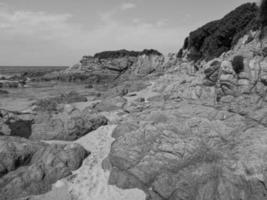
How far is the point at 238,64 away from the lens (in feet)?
45.2

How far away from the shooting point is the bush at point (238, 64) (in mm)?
13742

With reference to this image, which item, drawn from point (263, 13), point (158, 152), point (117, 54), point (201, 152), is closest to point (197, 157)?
point (201, 152)

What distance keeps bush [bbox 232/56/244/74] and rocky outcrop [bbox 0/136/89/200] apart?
36.9 ft

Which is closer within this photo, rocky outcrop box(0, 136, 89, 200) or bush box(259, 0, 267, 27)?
rocky outcrop box(0, 136, 89, 200)

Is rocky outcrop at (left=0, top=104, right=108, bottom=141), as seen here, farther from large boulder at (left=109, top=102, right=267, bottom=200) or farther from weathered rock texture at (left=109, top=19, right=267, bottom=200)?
large boulder at (left=109, top=102, right=267, bottom=200)

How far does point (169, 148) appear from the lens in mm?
8930

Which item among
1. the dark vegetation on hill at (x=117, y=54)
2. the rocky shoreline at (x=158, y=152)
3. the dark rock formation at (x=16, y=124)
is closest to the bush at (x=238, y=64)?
the rocky shoreline at (x=158, y=152)

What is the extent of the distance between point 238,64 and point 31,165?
543 inches

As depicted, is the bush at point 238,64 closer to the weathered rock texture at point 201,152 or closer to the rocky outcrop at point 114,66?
the weathered rock texture at point 201,152

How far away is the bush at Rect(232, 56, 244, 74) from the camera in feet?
45.1

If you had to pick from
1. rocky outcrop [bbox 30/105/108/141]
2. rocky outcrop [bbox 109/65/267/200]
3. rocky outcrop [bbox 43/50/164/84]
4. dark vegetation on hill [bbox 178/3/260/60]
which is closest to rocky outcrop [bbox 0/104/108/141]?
rocky outcrop [bbox 30/105/108/141]

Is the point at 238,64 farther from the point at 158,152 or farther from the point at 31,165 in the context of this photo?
the point at 31,165

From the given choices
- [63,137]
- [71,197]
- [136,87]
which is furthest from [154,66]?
[71,197]

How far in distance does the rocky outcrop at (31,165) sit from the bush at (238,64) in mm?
11236
